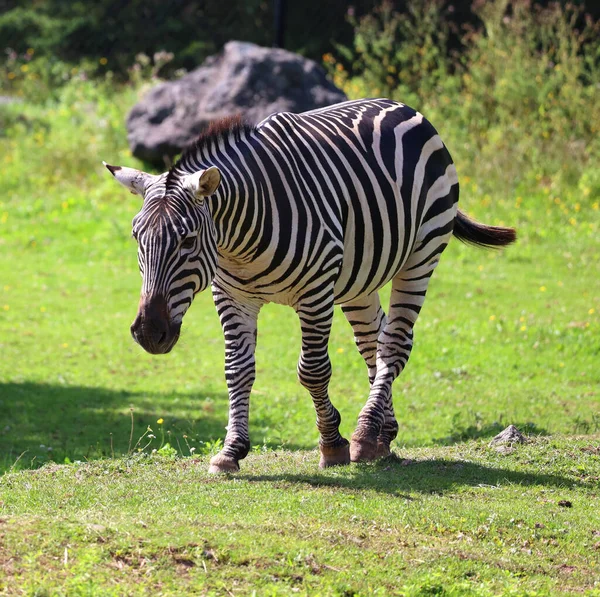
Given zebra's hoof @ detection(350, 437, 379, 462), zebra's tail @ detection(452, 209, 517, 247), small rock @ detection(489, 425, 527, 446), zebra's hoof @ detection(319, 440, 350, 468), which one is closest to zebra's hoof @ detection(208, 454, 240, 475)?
zebra's hoof @ detection(319, 440, 350, 468)

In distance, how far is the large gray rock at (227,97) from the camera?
57.8 feet

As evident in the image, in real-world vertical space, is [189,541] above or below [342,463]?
above

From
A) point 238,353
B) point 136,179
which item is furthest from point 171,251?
point 238,353

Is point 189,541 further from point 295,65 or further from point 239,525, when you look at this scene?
point 295,65

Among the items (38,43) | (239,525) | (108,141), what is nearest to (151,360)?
(239,525)

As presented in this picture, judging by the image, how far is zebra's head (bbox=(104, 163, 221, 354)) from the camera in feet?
18.0

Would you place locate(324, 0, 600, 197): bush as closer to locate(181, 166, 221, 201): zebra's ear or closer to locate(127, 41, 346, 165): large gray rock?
locate(127, 41, 346, 165): large gray rock

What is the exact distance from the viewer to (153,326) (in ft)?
17.9

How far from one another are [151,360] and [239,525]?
6.90 metres

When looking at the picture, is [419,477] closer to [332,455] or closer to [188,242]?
[332,455]

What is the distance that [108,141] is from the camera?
790 inches

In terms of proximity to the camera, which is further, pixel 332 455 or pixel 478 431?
pixel 478 431

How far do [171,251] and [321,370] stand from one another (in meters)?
1.48

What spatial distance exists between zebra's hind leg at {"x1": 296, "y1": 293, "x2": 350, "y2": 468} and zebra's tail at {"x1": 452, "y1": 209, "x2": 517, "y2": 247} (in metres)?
2.06
